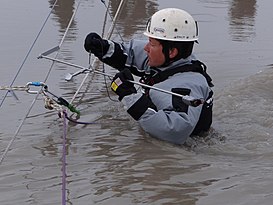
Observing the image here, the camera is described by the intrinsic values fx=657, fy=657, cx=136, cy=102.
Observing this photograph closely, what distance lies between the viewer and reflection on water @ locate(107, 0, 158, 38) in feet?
38.5

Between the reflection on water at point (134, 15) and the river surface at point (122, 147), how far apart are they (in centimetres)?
203

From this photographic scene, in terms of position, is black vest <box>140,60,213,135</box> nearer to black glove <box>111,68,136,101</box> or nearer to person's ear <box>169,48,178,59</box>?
person's ear <box>169,48,178,59</box>

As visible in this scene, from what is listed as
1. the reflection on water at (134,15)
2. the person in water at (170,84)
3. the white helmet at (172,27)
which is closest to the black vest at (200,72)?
the person in water at (170,84)

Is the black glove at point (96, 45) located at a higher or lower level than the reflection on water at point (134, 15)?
higher

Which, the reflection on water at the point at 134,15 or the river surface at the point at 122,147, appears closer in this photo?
the river surface at the point at 122,147

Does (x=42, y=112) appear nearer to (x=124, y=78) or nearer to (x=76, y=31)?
(x=124, y=78)

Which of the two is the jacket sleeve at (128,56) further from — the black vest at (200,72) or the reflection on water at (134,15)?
the reflection on water at (134,15)

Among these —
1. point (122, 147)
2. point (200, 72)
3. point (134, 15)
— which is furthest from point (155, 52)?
point (134, 15)

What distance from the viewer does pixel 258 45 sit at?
10.9 m

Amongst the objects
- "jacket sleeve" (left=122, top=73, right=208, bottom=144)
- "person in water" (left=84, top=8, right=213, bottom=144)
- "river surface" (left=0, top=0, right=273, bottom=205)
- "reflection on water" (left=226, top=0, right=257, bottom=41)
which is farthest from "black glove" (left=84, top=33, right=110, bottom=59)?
"reflection on water" (left=226, top=0, right=257, bottom=41)

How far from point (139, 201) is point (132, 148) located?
3.72 ft

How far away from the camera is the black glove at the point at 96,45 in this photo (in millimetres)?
5973

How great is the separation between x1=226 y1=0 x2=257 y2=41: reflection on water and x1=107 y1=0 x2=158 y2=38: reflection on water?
1.68 meters

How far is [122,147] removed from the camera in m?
5.23
